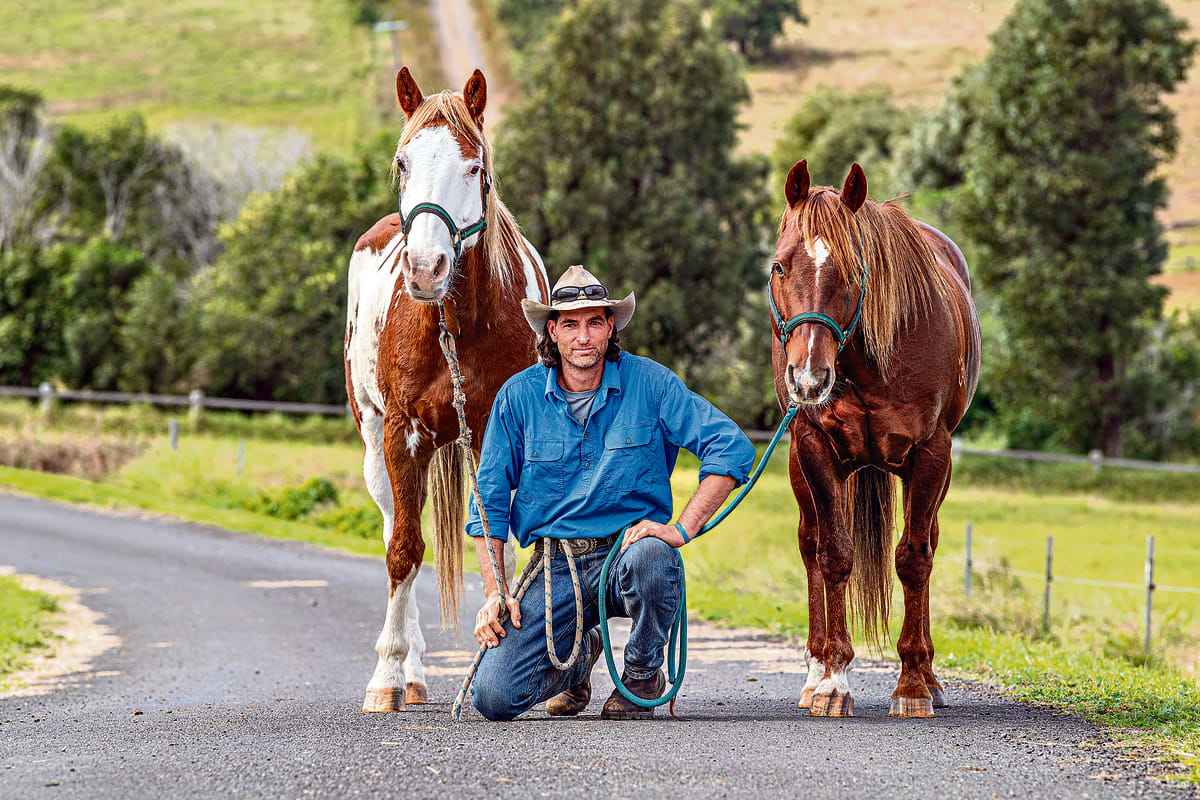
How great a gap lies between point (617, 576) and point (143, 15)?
105578 millimetres

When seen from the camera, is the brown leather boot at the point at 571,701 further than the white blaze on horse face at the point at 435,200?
Yes

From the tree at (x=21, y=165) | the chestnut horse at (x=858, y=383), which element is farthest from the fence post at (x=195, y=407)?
the chestnut horse at (x=858, y=383)

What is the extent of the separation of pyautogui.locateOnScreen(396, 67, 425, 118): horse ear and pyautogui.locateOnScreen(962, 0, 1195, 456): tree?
82.4ft

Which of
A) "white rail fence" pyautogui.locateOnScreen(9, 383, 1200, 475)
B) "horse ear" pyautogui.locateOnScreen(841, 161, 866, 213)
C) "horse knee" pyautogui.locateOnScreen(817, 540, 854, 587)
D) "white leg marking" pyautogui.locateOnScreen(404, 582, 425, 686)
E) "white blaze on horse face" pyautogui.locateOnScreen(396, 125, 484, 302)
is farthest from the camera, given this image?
"white rail fence" pyautogui.locateOnScreen(9, 383, 1200, 475)

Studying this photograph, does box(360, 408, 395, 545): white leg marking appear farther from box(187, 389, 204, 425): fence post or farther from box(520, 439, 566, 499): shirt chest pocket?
box(187, 389, 204, 425): fence post

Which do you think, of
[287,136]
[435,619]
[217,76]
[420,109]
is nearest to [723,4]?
[287,136]

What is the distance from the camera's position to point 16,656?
373 inches

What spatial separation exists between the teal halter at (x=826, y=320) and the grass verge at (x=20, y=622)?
600 cm

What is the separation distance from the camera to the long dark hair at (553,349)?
5535mm

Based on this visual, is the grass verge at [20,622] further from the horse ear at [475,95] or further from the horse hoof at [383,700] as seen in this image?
the horse ear at [475,95]

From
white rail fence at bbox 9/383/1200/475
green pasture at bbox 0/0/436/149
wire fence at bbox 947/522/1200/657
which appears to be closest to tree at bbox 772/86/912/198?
white rail fence at bbox 9/383/1200/475

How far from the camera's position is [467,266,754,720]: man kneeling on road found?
17.6 ft

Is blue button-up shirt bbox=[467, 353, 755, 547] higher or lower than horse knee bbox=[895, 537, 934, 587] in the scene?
higher

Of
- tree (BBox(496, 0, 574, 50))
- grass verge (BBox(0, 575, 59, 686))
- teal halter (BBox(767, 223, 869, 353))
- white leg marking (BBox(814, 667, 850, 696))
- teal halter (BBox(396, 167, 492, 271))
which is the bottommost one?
grass verge (BBox(0, 575, 59, 686))
